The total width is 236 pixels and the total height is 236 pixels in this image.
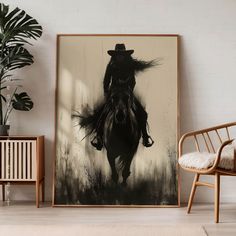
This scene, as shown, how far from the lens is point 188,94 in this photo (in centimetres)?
527

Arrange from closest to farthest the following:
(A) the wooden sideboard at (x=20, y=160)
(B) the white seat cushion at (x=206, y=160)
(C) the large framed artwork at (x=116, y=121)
A: (B) the white seat cushion at (x=206, y=160), (A) the wooden sideboard at (x=20, y=160), (C) the large framed artwork at (x=116, y=121)

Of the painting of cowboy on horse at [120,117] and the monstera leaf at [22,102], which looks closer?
the monstera leaf at [22,102]

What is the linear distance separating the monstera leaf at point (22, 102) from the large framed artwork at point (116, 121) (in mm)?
278

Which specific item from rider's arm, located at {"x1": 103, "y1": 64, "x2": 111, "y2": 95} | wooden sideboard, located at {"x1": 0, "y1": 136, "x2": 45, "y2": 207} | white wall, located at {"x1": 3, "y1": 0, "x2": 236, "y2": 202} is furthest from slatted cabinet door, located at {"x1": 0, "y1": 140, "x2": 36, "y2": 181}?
rider's arm, located at {"x1": 103, "y1": 64, "x2": 111, "y2": 95}

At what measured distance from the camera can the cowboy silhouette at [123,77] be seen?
5.18 metres

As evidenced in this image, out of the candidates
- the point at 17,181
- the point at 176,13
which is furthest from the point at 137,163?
the point at 176,13

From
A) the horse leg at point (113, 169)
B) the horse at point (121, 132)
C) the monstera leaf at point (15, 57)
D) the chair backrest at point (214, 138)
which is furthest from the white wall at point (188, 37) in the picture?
the horse leg at point (113, 169)

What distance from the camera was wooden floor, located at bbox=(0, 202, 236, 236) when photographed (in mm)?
4303

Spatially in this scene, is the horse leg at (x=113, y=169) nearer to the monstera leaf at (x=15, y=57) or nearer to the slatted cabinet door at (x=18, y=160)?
the slatted cabinet door at (x=18, y=160)

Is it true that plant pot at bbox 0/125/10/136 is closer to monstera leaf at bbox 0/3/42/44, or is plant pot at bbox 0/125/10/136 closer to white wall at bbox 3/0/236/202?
white wall at bbox 3/0/236/202

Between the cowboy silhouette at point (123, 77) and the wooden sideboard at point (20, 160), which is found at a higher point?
the cowboy silhouette at point (123, 77)

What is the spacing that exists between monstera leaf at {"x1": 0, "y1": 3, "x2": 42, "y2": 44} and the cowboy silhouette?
29.0 inches

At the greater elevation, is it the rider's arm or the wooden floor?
the rider's arm

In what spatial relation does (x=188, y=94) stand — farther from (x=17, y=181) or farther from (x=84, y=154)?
(x=17, y=181)
